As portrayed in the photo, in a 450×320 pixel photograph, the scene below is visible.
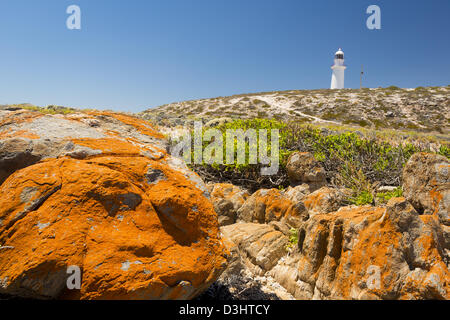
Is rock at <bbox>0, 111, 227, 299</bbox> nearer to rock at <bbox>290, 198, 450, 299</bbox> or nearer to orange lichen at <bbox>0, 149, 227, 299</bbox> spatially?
orange lichen at <bbox>0, 149, 227, 299</bbox>

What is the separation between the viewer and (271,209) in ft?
17.6

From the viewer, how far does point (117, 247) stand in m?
2.29

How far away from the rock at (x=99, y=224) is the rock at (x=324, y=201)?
2780 mm

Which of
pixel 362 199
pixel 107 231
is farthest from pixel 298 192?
pixel 107 231

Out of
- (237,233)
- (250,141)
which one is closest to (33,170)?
(237,233)

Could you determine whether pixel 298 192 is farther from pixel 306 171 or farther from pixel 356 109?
pixel 356 109

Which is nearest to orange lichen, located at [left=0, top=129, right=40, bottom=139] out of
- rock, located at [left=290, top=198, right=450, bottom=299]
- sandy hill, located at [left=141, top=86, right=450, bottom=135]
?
rock, located at [left=290, top=198, right=450, bottom=299]

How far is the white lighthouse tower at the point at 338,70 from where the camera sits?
74125 millimetres

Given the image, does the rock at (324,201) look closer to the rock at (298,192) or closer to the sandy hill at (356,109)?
the rock at (298,192)

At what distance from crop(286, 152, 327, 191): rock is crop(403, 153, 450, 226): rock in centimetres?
198

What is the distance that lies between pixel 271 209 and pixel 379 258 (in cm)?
260

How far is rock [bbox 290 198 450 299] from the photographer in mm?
2693

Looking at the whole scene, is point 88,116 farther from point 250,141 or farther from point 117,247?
point 250,141

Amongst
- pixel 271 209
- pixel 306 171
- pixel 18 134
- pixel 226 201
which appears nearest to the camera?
pixel 18 134
